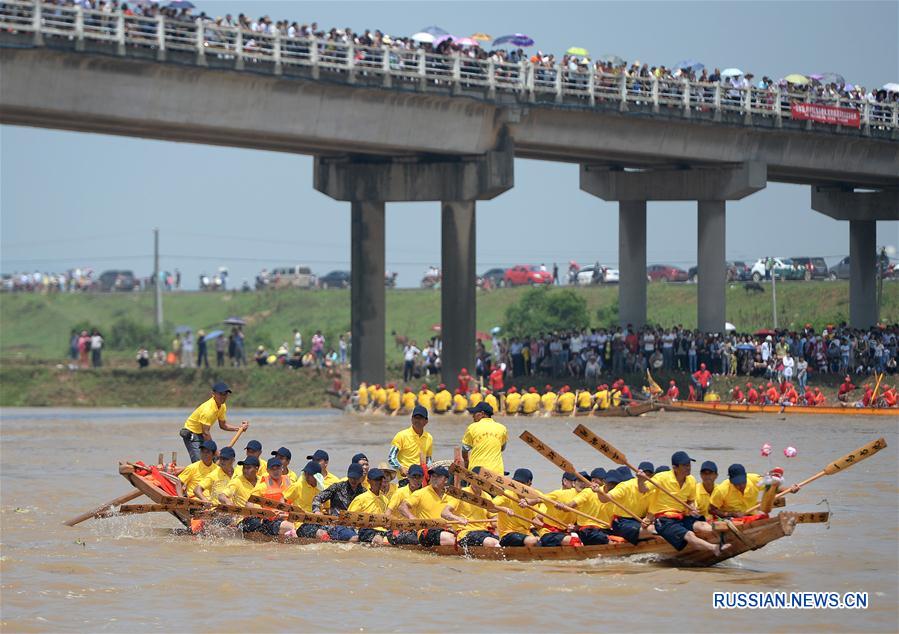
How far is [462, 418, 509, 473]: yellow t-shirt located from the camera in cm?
2261

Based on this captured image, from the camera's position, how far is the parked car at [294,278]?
305 feet

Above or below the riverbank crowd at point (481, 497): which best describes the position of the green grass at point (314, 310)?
above

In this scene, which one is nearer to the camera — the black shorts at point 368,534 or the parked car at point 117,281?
the black shorts at point 368,534

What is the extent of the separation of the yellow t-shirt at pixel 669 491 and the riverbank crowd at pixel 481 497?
0.01 meters

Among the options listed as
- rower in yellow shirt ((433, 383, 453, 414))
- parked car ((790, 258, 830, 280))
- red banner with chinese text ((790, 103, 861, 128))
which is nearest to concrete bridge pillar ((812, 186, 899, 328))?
red banner with chinese text ((790, 103, 861, 128))

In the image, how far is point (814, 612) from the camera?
18.7 meters

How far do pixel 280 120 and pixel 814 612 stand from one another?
94.1 feet

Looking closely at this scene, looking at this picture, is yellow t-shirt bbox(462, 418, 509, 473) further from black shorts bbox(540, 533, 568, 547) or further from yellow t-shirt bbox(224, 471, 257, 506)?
yellow t-shirt bbox(224, 471, 257, 506)

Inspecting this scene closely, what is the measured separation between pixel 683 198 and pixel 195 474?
3570 centimetres

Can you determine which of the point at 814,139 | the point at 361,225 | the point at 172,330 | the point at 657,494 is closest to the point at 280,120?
the point at 361,225

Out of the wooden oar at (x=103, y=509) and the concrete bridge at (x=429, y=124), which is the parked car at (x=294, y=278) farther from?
the wooden oar at (x=103, y=509)

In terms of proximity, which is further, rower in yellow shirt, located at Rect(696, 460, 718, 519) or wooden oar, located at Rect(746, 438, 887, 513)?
rower in yellow shirt, located at Rect(696, 460, 718, 519)

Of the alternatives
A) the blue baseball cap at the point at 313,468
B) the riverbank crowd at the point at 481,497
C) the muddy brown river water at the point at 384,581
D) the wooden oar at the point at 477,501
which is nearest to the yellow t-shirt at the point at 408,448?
the riverbank crowd at the point at 481,497

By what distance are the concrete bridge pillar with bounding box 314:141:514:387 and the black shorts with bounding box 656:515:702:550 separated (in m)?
30.0
